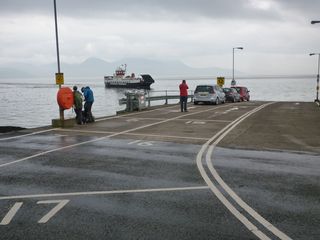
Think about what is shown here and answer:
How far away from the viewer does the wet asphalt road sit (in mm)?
5688

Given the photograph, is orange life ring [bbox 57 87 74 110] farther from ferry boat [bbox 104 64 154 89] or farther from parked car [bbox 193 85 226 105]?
ferry boat [bbox 104 64 154 89]

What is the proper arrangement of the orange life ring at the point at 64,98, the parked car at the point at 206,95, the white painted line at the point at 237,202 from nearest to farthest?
the white painted line at the point at 237,202 < the orange life ring at the point at 64,98 < the parked car at the point at 206,95

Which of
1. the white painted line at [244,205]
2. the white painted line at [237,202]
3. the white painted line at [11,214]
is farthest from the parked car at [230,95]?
the white painted line at [11,214]

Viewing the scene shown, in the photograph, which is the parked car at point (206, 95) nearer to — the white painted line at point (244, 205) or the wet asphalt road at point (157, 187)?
the wet asphalt road at point (157, 187)

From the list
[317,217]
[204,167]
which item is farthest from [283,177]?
[317,217]

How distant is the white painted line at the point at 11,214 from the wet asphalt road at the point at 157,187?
0.05 feet

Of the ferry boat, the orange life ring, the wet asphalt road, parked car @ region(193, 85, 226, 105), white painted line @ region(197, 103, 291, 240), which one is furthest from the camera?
the ferry boat

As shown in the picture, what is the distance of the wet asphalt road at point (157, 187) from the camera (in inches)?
224

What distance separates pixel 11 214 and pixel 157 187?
270 cm

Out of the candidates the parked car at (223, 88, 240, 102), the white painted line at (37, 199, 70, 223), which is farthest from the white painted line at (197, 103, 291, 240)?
the parked car at (223, 88, 240, 102)

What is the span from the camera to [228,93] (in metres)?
44.1

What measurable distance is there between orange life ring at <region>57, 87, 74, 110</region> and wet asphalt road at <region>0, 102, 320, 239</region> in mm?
3404

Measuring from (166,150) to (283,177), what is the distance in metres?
4.23

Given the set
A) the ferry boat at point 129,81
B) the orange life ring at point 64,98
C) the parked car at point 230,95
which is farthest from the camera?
the ferry boat at point 129,81
